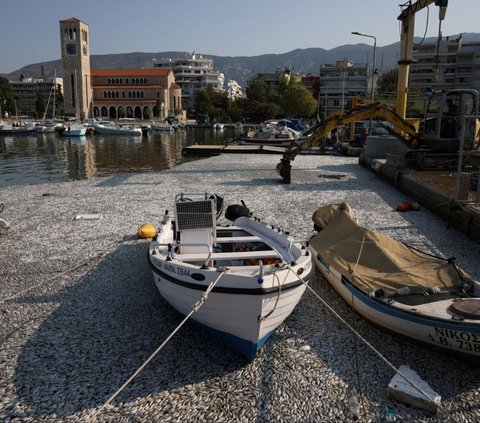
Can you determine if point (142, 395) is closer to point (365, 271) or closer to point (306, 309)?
point (306, 309)

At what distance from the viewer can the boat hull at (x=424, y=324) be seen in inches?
231

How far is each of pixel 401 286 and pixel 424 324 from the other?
1.10 metres

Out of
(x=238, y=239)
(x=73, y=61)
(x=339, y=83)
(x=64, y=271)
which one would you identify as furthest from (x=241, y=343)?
(x=73, y=61)

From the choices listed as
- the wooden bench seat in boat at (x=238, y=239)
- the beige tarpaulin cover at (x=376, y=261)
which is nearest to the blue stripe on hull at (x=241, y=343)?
the beige tarpaulin cover at (x=376, y=261)

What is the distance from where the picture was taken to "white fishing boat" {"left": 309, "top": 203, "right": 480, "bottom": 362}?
6.05 metres

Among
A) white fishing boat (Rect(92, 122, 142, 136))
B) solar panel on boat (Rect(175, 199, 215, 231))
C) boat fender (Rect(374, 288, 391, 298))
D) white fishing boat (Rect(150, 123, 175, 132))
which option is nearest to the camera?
boat fender (Rect(374, 288, 391, 298))

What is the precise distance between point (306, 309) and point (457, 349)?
2634 millimetres

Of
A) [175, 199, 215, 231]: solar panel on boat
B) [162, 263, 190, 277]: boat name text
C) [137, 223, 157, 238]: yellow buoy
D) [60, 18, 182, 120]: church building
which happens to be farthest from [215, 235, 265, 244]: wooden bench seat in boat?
[60, 18, 182, 120]: church building

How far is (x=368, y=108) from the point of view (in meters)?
21.7

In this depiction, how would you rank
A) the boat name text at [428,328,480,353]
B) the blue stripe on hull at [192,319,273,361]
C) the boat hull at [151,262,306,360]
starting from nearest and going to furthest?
1. the boat name text at [428,328,480,353]
2. the boat hull at [151,262,306,360]
3. the blue stripe on hull at [192,319,273,361]

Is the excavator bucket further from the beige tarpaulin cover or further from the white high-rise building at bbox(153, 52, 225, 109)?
the white high-rise building at bbox(153, 52, 225, 109)

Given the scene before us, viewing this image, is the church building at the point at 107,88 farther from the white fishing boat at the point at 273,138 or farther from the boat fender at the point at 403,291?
the boat fender at the point at 403,291

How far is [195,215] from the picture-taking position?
8.45 m

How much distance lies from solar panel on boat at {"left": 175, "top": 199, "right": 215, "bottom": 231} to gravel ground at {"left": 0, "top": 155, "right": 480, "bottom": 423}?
1.50 meters
